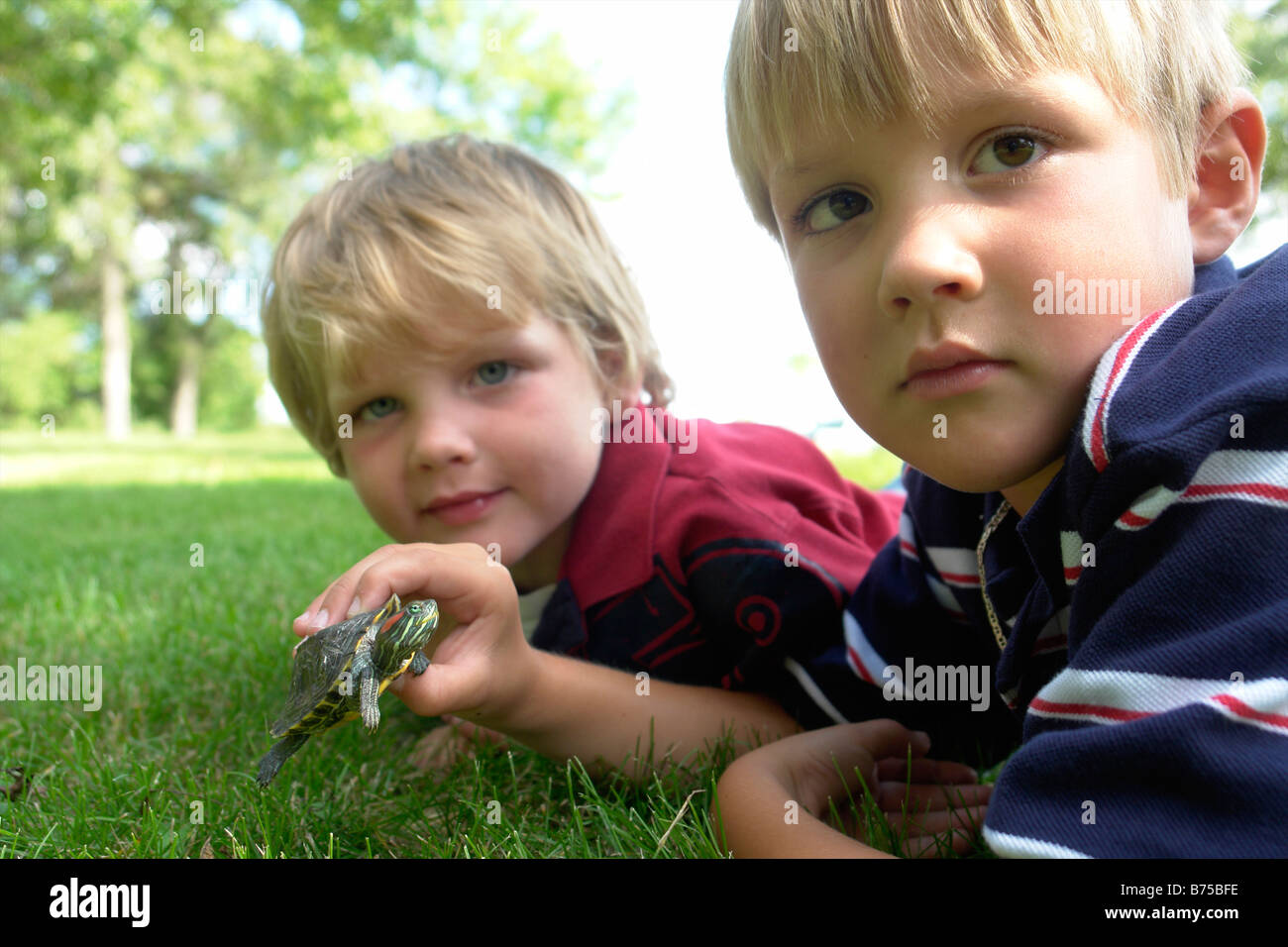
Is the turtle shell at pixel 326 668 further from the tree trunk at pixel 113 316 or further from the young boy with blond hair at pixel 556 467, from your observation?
the tree trunk at pixel 113 316

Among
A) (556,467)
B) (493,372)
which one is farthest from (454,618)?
(493,372)

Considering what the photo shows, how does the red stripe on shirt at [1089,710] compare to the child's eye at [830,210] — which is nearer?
the red stripe on shirt at [1089,710]

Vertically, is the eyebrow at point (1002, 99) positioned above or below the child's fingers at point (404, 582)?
above

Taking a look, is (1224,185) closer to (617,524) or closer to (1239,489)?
(1239,489)

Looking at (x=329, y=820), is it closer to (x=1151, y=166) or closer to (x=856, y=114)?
(x=856, y=114)

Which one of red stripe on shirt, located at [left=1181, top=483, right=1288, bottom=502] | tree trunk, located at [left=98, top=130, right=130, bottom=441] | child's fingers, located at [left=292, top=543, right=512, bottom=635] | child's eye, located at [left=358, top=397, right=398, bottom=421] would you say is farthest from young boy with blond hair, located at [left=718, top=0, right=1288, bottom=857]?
tree trunk, located at [left=98, top=130, right=130, bottom=441]

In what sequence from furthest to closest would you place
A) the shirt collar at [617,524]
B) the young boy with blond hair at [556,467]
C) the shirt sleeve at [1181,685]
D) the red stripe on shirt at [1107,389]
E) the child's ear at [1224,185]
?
the shirt collar at [617,524], the young boy with blond hair at [556,467], the child's ear at [1224,185], the red stripe on shirt at [1107,389], the shirt sleeve at [1181,685]

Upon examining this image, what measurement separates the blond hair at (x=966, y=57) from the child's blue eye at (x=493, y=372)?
978 millimetres

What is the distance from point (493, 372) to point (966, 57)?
1355 mm

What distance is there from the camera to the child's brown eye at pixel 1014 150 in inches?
56.0

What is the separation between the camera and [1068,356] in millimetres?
1399

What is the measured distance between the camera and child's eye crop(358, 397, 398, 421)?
2.46 metres

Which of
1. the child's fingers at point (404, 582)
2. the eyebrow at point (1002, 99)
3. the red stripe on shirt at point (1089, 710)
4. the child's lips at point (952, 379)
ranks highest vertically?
the eyebrow at point (1002, 99)

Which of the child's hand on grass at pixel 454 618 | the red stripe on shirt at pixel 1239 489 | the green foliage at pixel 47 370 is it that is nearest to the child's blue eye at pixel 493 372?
the child's hand on grass at pixel 454 618
